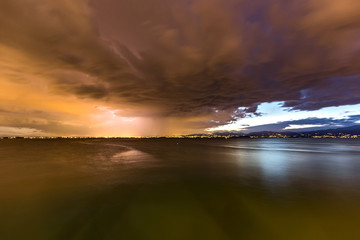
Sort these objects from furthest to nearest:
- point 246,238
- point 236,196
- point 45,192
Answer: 1. point 45,192
2. point 236,196
3. point 246,238

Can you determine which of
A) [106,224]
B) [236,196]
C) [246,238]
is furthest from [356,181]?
[106,224]

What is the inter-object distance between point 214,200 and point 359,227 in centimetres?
642

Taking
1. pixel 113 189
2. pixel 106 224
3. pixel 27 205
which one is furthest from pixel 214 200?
pixel 27 205

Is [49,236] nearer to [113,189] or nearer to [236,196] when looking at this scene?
[113,189]

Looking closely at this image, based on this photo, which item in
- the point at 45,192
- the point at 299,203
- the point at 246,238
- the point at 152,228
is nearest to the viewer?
the point at 246,238

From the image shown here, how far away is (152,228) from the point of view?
296 inches

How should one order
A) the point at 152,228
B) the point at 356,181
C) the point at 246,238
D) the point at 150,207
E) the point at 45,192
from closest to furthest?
1. the point at 246,238
2. the point at 152,228
3. the point at 150,207
4. the point at 45,192
5. the point at 356,181

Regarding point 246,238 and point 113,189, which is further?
point 113,189

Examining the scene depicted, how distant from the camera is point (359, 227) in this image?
24.9 feet

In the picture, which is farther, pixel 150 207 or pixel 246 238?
pixel 150 207

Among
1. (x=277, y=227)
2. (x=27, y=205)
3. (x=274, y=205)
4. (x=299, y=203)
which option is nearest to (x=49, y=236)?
(x=27, y=205)

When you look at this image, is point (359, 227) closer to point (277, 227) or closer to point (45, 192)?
point (277, 227)

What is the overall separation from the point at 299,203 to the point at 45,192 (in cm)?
1648

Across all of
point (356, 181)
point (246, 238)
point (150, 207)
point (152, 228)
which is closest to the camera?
point (246, 238)
